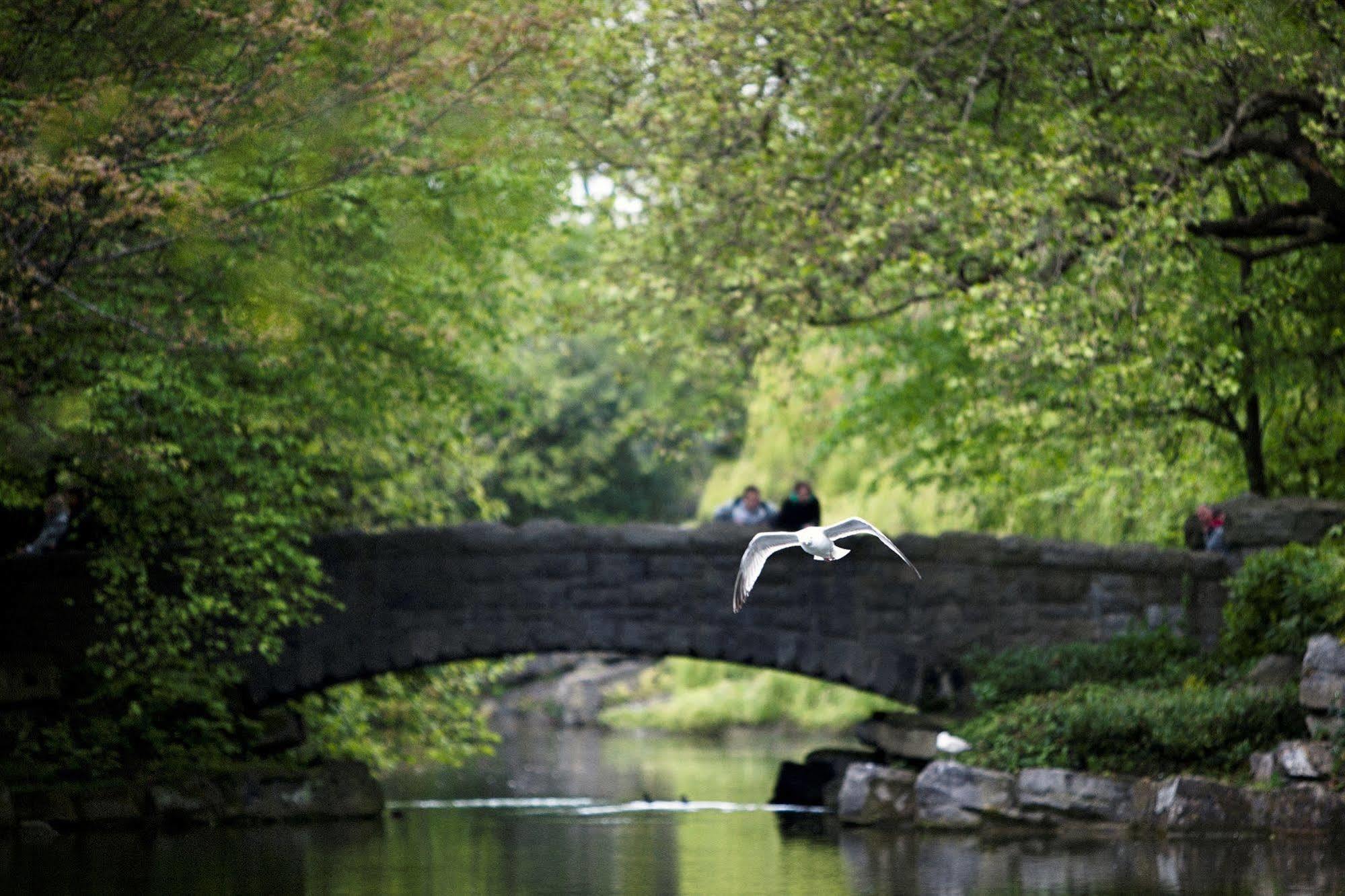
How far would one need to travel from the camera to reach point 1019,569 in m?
16.2

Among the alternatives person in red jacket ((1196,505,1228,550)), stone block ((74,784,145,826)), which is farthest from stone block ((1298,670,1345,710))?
stone block ((74,784,145,826))

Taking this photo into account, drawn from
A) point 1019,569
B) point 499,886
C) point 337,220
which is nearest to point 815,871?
point 499,886

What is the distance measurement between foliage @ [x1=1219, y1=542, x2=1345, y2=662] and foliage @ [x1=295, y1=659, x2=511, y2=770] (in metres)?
7.63

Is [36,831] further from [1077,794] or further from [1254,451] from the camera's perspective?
[1254,451]

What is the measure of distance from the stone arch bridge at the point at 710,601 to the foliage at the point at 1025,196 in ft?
5.09

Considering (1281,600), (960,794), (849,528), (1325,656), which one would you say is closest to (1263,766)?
(1325,656)

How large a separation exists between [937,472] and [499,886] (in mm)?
10036

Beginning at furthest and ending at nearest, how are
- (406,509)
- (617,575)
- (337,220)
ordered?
1. (406,509)
2. (617,575)
3. (337,220)

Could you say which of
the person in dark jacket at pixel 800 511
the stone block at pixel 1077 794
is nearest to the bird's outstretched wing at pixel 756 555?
the stone block at pixel 1077 794

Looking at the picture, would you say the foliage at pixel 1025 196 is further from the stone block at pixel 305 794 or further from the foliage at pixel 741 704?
the foliage at pixel 741 704

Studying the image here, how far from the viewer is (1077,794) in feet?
45.3

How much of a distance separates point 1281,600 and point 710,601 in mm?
5019

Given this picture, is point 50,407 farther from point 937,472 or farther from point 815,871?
point 937,472

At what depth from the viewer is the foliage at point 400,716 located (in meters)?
18.2
